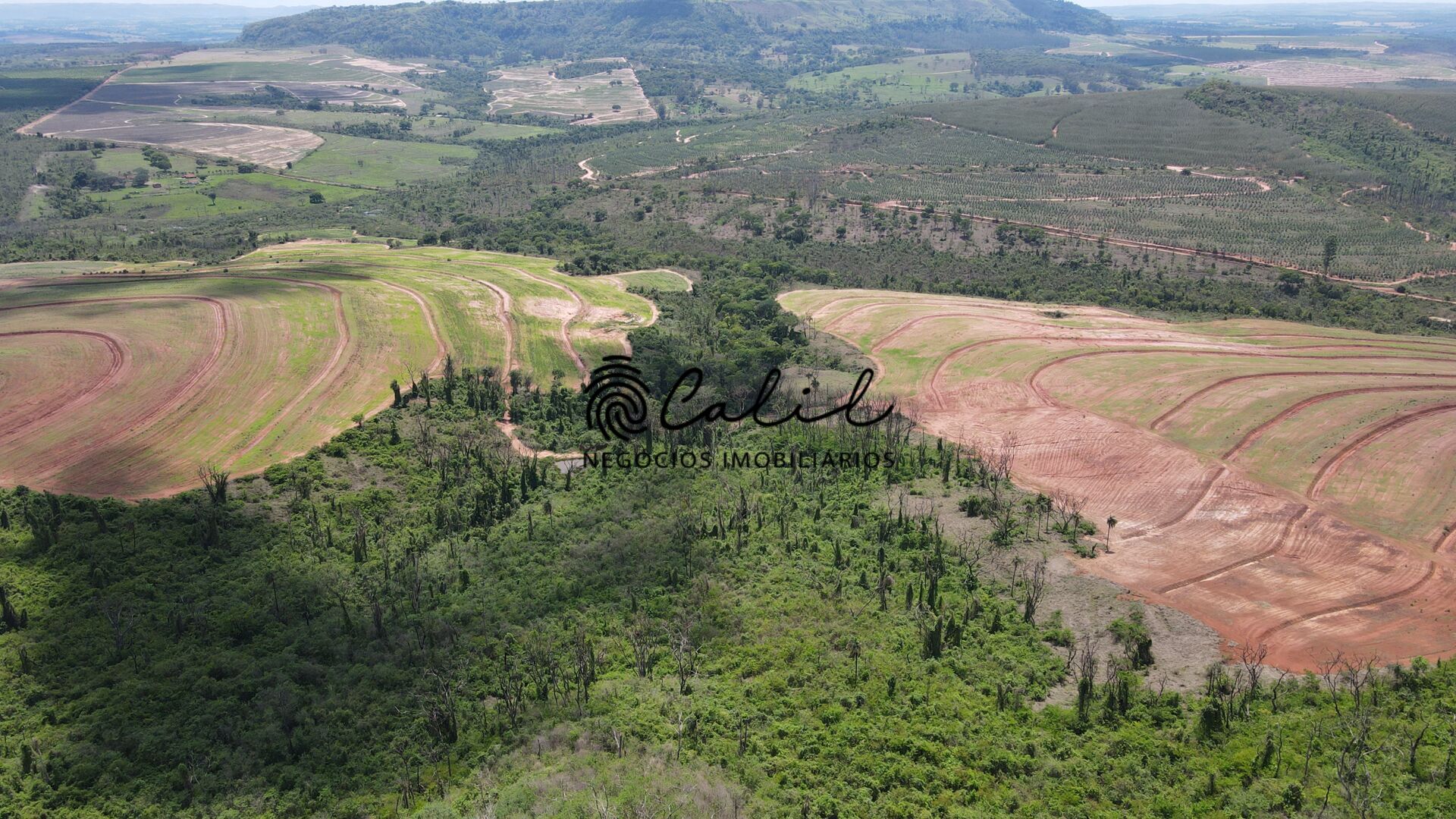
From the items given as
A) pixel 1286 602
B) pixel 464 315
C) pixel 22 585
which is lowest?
pixel 1286 602

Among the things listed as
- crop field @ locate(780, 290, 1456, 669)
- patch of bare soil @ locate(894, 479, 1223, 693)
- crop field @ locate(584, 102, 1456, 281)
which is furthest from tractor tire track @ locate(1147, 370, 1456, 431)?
crop field @ locate(584, 102, 1456, 281)

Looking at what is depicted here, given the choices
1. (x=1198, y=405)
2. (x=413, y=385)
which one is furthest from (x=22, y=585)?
(x=1198, y=405)

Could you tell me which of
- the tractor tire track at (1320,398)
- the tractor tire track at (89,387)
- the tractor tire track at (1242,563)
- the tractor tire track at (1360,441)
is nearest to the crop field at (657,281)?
the tractor tire track at (89,387)

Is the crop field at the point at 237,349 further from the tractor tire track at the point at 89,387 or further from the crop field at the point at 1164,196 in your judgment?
the crop field at the point at 1164,196

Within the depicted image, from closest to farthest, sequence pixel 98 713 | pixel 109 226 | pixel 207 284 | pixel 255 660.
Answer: pixel 98 713 < pixel 255 660 < pixel 207 284 < pixel 109 226

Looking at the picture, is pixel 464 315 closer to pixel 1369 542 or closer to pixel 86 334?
pixel 86 334

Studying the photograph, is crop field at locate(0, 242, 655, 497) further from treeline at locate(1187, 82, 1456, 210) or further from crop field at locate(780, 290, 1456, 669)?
treeline at locate(1187, 82, 1456, 210)
